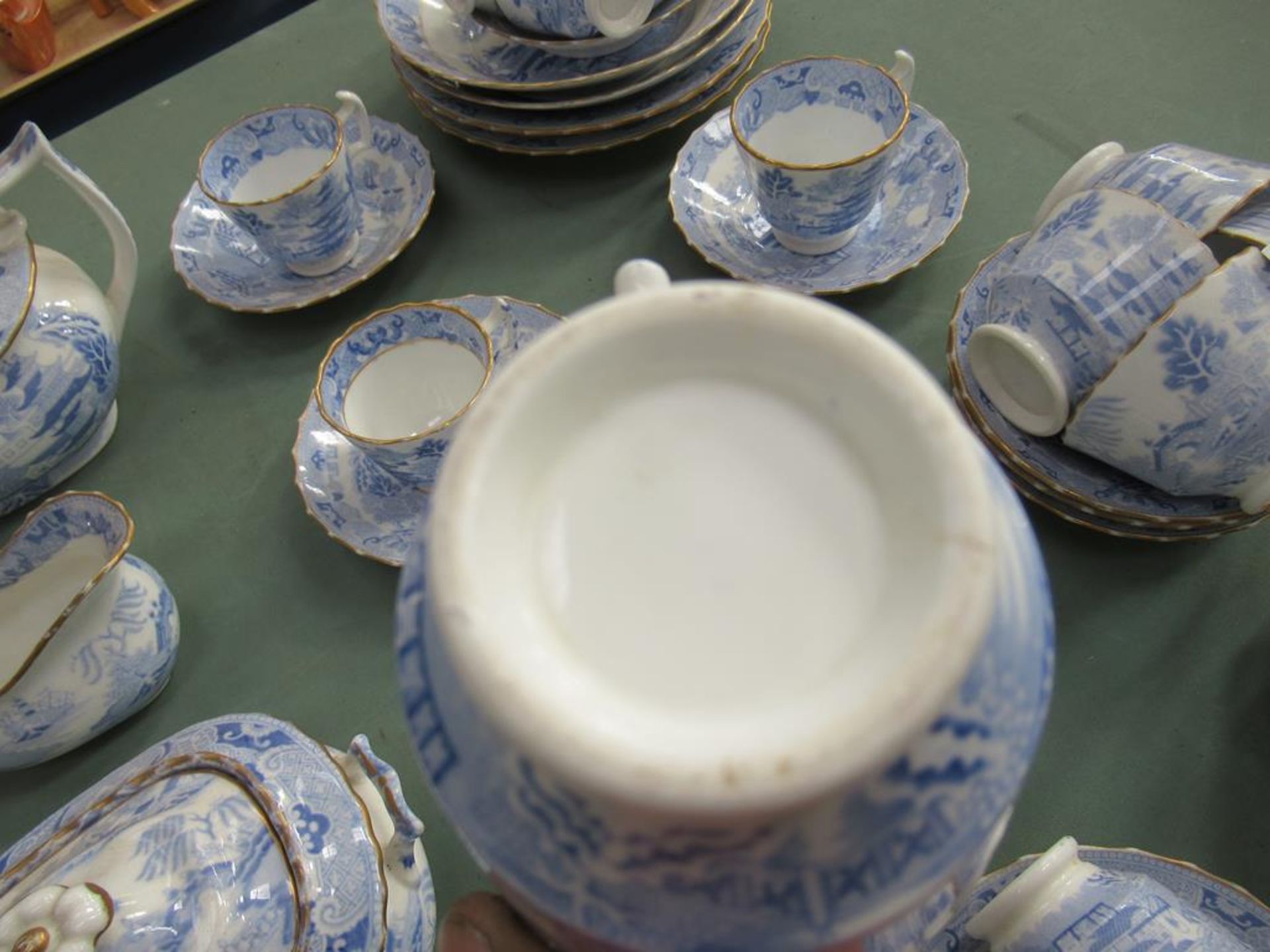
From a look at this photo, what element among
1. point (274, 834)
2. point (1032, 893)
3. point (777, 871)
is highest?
point (777, 871)

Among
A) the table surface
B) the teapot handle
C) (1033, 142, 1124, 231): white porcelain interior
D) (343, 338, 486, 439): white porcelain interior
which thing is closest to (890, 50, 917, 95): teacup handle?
the table surface

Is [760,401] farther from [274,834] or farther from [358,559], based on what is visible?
[358,559]

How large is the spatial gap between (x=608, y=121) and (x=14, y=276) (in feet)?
2.24

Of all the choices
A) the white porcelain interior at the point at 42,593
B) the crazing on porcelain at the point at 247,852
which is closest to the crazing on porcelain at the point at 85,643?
the white porcelain interior at the point at 42,593

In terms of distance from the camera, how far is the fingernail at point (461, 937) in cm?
55

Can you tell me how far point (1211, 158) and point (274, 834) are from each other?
3.13 ft

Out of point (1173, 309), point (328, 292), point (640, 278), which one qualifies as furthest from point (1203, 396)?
point (328, 292)

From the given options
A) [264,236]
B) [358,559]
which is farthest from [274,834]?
[264,236]

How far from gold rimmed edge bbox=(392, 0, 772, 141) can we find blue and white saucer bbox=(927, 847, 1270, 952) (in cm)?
92

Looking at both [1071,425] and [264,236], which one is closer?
[1071,425]

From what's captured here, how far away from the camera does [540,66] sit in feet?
3.92

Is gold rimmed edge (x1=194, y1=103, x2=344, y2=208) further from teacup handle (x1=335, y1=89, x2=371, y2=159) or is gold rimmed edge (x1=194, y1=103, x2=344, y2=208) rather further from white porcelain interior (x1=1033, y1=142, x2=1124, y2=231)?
white porcelain interior (x1=1033, y1=142, x2=1124, y2=231)

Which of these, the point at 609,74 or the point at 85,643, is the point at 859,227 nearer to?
the point at 609,74

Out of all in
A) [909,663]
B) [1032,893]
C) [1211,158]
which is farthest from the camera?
[1211,158]
